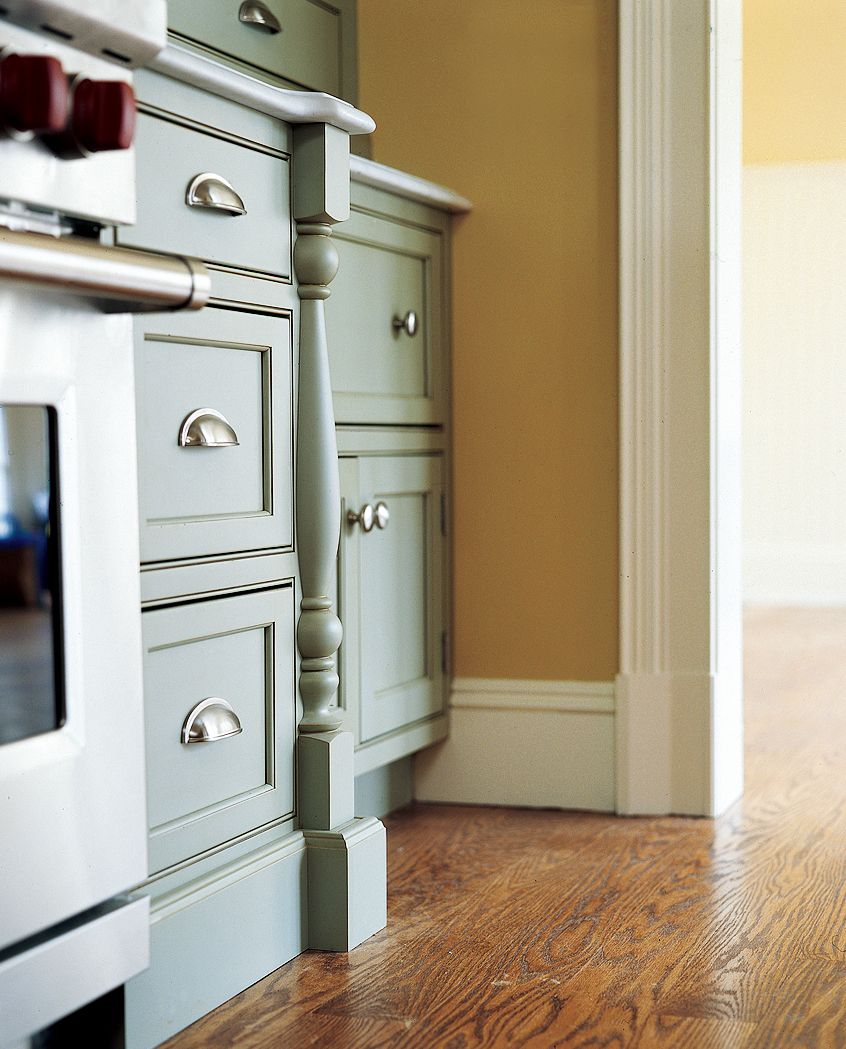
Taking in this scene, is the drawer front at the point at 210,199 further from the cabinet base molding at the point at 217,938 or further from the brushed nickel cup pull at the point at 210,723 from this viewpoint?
the cabinet base molding at the point at 217,938

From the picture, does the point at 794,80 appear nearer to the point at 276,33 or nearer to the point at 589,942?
the point at 276,33

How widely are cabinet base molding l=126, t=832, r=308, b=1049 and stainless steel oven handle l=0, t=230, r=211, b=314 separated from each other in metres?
0.58

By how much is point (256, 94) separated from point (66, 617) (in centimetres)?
64

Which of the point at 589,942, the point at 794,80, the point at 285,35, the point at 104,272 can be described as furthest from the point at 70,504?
the point at 794,80

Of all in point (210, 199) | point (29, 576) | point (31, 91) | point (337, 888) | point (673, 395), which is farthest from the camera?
point (673, 395)

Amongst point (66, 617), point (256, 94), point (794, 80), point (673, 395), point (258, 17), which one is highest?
point (794, 80)

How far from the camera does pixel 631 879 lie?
5.97ft

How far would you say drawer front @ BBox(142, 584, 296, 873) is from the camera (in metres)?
1.30

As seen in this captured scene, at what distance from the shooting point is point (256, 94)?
4.66ft

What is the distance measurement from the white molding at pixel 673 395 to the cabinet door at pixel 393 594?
310 mm

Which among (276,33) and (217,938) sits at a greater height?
(276,33)

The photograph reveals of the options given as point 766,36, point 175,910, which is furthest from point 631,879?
point 766,36

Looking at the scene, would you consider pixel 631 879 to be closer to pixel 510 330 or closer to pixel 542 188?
pixel 510 330

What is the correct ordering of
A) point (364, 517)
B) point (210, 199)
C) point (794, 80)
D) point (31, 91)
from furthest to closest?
1. point (794, 80)
2. point (364, 517)
3. point (210, 199)
4. point (31, 91)
